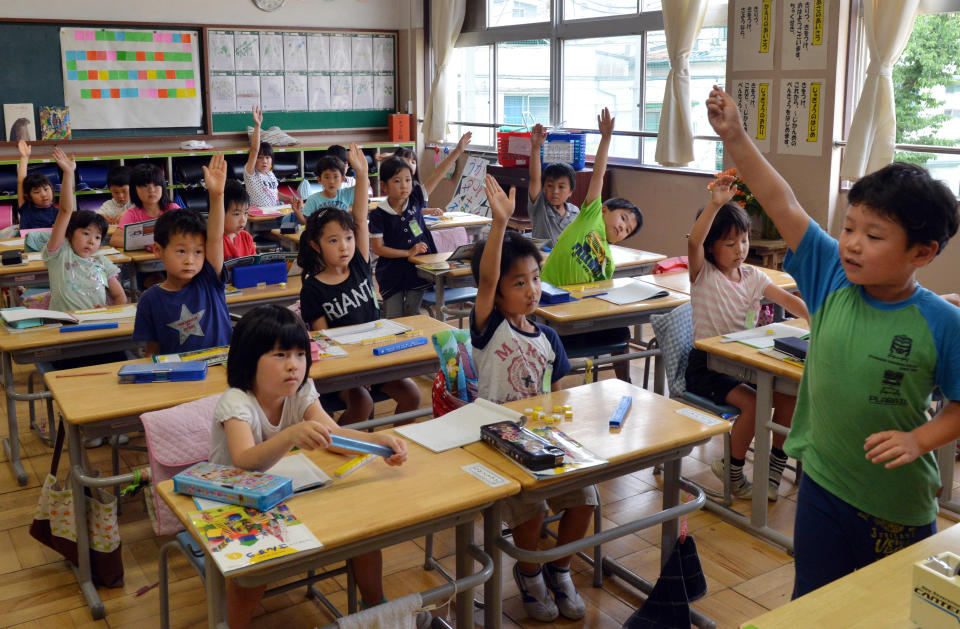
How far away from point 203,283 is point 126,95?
5688 millimetres

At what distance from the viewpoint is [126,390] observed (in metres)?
2.54

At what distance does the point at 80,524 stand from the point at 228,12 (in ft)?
22.6

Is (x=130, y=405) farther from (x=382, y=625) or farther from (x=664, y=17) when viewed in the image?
(x=664, y=17)

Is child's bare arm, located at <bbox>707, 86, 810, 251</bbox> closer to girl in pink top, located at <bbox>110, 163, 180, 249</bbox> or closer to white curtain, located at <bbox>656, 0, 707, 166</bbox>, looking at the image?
girl in pink top, located at <bbox>110, 163, 180, 249</bbox>

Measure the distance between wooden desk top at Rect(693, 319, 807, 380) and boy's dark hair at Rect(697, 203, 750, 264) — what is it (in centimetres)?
40

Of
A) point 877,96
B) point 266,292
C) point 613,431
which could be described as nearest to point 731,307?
point 613,431

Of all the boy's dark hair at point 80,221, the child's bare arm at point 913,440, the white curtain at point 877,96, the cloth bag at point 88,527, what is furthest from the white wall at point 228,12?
the child's bare arm at point 913,440

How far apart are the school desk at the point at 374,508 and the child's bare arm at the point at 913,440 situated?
28.9 inches

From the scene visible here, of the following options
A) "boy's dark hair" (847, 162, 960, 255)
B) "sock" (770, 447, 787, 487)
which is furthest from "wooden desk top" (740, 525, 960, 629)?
"sock" (770, 447, 787, 487)

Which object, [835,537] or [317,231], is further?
[317,231]

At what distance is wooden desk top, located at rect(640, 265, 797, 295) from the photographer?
3885mm

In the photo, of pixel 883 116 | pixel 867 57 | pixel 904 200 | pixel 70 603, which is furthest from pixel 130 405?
pixel 867 57

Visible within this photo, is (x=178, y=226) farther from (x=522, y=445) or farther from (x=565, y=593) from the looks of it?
(x=565, y=593)

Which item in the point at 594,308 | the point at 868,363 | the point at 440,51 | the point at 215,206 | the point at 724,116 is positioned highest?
the point at 440,51
